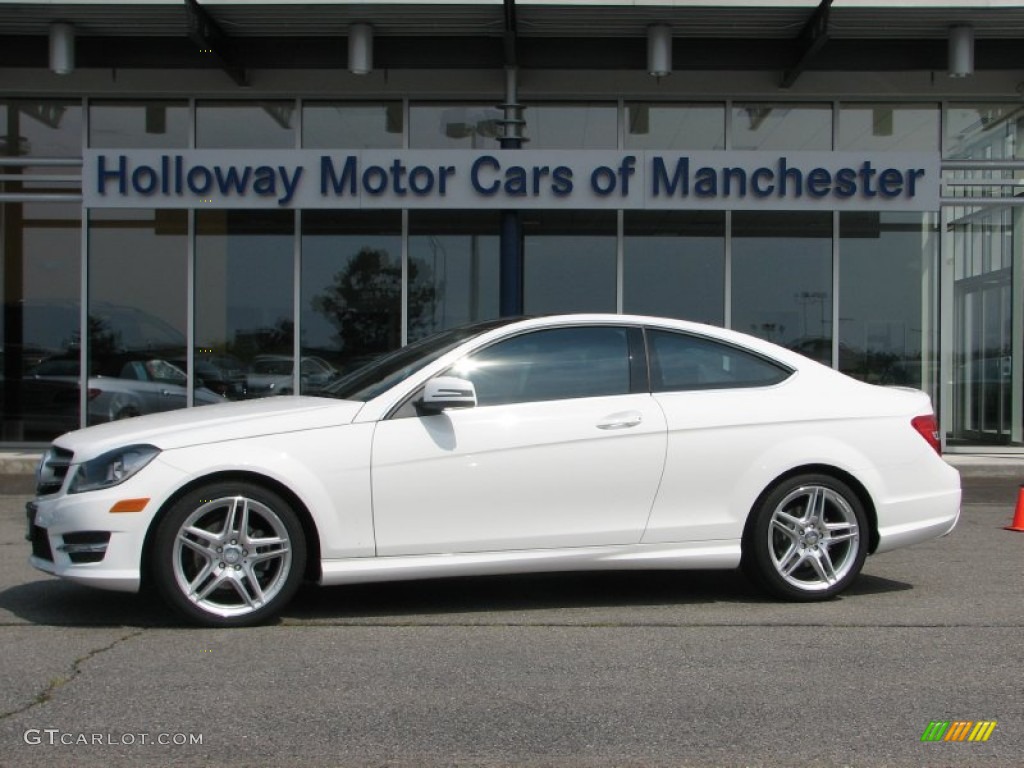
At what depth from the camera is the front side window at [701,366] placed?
242 inches

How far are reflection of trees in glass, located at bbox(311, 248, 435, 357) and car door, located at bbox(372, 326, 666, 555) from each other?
740cm

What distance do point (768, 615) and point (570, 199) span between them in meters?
7.11

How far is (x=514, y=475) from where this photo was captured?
571 cm

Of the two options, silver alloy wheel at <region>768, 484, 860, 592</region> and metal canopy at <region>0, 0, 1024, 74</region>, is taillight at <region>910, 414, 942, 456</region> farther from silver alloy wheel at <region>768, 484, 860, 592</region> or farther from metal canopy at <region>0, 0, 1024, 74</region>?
metal canopy at <region>0, 0, 1024, 74</region>

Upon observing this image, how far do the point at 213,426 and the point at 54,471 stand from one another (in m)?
0.91

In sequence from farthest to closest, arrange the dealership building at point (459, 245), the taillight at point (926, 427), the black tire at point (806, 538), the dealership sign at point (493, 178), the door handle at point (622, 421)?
the dealership building at point (459, 245)
the dealership sign at point (493, 178)
the taillight at point (926, 427)
the black tire at point (806, 538)
the door handle at point (622, 421)

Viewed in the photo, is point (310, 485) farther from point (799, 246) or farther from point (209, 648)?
point (799, 246)

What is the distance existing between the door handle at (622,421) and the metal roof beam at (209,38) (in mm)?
7575

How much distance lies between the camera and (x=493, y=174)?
478 inches

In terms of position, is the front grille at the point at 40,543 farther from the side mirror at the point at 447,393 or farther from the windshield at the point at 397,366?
Answer: the side mirror at the point at 447,393

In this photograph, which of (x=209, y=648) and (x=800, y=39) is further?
(x=800, y=39)

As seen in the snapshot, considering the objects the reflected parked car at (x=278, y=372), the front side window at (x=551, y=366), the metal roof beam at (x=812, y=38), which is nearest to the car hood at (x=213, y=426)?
the front side window at (x=551, y=366)

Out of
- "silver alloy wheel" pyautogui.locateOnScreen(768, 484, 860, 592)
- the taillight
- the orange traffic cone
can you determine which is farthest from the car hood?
the orange traffic cone

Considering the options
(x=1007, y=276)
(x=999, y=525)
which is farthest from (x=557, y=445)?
(x=1007, y=276)
